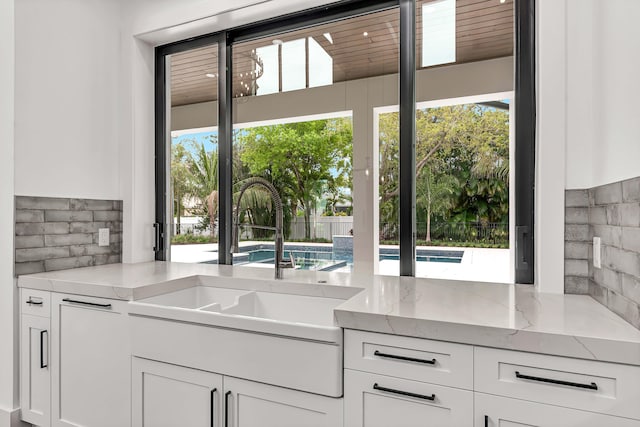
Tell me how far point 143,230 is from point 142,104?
2.72 ft

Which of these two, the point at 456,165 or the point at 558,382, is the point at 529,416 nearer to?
the point at 558,382

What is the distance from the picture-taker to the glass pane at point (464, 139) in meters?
1.88

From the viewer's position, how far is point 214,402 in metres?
1.51

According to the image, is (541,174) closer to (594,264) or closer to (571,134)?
(571,134)

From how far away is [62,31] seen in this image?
2.25 meters

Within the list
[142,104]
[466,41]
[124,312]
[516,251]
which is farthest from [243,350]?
[142,104]

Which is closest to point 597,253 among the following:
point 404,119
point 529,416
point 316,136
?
point 529,416

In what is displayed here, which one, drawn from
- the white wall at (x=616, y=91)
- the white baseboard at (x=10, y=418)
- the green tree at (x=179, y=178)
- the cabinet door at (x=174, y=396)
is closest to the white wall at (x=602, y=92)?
the white wall at (x=616, y=91)

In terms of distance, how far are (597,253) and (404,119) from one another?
3.39 feet

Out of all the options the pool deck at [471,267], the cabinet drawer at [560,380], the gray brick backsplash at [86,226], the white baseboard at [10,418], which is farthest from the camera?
the gray brick backsplash at [86,226]

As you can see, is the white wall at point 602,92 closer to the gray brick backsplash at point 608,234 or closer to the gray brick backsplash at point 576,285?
the gray brick backsplash at point 608,234

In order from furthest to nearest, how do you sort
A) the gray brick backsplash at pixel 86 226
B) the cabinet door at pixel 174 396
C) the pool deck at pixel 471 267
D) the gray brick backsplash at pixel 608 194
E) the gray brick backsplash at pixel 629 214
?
the gray brick backsplash at pixel 86 226 < the pool deck at pixel 471 267 < the cabinet door at pixel 174 396 < the gray brick backsplash at pixel 608 194 < the gray brick backsplash at pixel 629 214

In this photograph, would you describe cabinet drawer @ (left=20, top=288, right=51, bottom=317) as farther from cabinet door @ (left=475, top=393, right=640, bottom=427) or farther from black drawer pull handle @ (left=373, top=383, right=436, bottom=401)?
cabinet door @ (left=475, top=393, right=640, bottom=427)

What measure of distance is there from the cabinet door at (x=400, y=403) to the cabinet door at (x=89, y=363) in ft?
3.40
